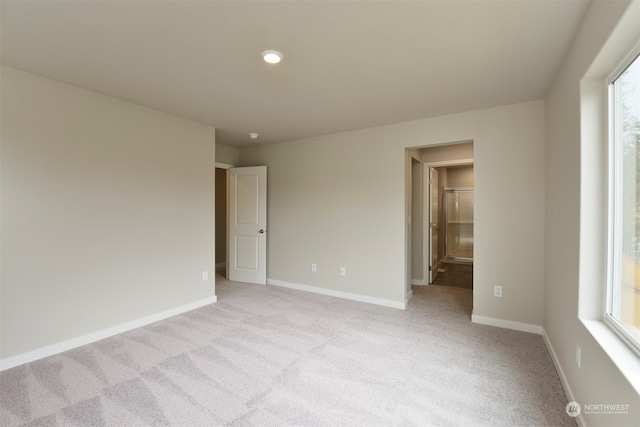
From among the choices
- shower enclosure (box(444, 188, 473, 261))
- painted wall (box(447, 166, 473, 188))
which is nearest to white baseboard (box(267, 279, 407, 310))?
shower enclosure (box(444, 188, 473, 261))

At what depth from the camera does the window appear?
1.32m

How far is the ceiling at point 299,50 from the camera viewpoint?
1.62 metres

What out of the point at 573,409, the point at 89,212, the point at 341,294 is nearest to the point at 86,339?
the point at 89,212

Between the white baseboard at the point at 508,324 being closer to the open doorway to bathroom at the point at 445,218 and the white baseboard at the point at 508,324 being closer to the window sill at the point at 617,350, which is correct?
the window sill at the point at 617,350

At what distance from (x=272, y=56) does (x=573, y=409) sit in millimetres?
3022

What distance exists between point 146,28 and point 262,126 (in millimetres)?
2112

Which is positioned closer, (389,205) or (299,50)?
(299,50)

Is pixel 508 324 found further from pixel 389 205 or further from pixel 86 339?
pixel 86 339

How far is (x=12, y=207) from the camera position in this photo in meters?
2.29

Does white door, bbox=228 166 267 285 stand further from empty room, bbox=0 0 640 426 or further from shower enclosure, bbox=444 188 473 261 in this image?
shower enclosure, bbox=444 188 473 261

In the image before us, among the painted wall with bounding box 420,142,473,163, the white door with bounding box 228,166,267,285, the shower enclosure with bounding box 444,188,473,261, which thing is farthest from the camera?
the shower enclosure with bounding box 444,188,473,261

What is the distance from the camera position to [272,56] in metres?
2.06

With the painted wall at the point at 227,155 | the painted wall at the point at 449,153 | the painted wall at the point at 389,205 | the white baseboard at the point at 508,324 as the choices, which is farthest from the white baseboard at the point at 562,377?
the painted wall at the point at 227,155

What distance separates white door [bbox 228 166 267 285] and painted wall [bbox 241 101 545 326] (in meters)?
0.19
